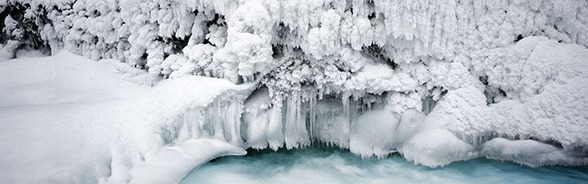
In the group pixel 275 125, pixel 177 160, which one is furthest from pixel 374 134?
pixel 177 160

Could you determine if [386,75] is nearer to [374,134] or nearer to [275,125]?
[374,134]

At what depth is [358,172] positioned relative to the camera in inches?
192

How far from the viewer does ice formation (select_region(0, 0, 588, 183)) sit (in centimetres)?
419

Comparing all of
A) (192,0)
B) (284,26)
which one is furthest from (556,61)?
(192,0)

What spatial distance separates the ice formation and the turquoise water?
189mm

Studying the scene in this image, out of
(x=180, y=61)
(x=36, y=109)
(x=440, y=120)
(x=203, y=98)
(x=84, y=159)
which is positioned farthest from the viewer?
(x=180, y=61)

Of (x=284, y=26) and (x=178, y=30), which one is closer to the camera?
(x=284, y=26)

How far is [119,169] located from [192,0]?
2.40 meters

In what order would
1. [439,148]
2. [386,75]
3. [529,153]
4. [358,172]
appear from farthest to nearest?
[358,172], [386,75], [439,148], [529,153]

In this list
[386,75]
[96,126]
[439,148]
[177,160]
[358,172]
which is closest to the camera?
[96,126]

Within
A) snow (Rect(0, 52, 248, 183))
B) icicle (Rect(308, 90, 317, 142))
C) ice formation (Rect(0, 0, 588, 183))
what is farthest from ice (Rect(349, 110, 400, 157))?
snow (Rect(0, 52, 248, 183))

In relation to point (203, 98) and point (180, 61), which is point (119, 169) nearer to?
point (203, 98)

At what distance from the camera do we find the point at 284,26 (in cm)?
473

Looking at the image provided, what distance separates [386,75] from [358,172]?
4.18 feet
